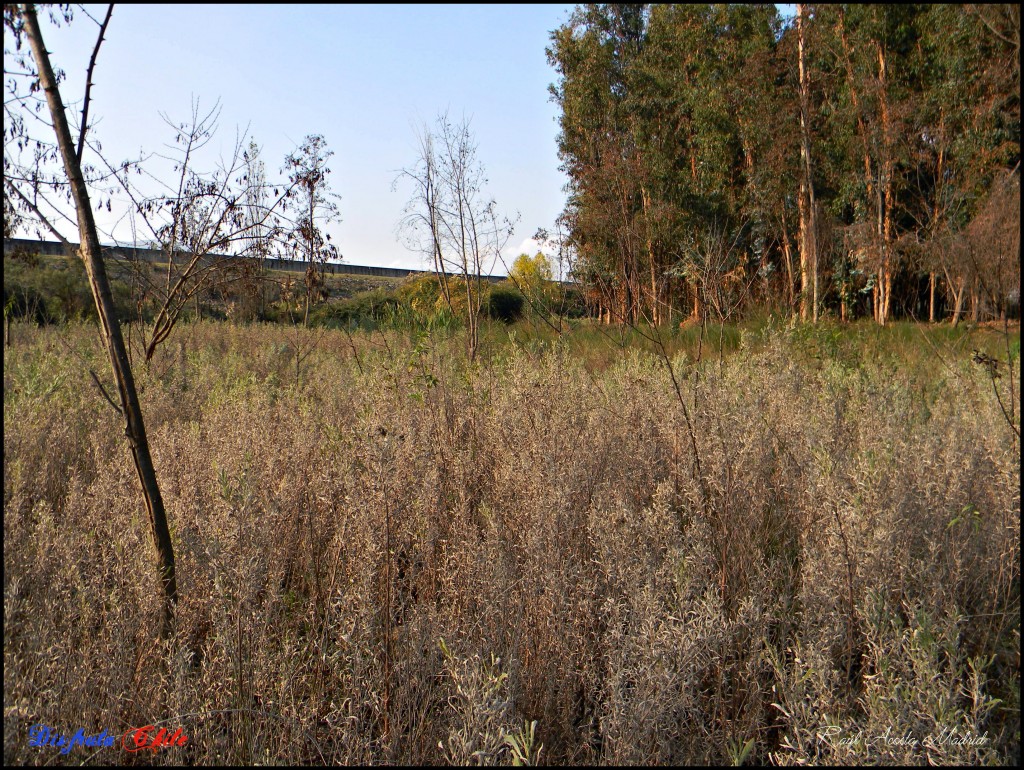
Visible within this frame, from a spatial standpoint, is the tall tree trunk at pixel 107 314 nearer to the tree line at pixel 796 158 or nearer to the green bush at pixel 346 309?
the tree line at pixel 796 158

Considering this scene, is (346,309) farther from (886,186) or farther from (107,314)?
(107,314)

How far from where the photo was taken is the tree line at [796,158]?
3.42 metres

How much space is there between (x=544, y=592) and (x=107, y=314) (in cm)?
148

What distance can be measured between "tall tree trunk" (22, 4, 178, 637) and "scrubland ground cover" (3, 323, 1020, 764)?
0.06 m

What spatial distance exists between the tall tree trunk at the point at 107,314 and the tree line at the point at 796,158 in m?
1.98

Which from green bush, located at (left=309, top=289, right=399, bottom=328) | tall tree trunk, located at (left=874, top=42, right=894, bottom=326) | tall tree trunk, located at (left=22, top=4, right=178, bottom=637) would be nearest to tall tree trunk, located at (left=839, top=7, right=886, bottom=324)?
tall tree trunk, located at (left=874, top=42, right=894, bottom=326)

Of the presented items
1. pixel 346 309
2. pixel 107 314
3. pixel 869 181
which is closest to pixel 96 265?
pixel 107 314

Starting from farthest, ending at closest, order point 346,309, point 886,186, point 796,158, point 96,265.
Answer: point 346,309
point 796,158
point 886,186
point 96,265

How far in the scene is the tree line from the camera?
3.42 metres

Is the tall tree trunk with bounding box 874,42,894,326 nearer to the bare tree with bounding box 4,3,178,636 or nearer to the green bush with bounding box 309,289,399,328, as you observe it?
the bare tree with bounding box 4,3,178,636

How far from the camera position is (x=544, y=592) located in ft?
5.94

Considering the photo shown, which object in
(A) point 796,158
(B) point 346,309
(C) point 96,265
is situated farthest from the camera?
(B) point 346,309

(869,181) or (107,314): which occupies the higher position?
(869,181)

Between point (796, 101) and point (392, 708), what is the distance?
14227 mm
